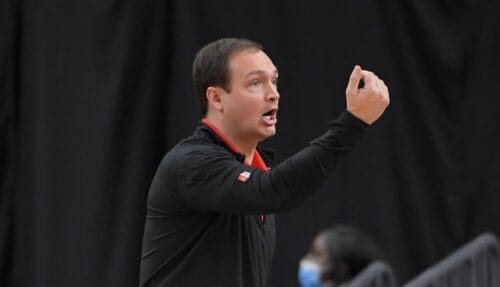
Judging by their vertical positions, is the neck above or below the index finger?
below

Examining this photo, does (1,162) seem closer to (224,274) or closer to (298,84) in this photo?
(298,84)

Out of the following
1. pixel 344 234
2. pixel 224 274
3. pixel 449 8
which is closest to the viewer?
pixel 344 234

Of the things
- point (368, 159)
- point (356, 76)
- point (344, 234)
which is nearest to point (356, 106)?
point (356, 76)

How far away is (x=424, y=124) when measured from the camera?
6133 millimetres

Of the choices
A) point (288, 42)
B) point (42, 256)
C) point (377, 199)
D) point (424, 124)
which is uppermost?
point (288, 42)

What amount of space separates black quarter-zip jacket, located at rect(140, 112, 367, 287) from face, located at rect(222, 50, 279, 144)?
87 millimetres

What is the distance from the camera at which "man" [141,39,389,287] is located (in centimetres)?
338

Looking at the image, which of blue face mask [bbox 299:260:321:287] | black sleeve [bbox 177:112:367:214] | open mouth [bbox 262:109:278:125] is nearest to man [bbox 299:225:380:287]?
blue face mask [bbox 299:260:321:287]

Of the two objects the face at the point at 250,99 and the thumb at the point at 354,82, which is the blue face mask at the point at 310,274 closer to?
the thumb at the point at 354,82

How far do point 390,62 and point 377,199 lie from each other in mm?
758

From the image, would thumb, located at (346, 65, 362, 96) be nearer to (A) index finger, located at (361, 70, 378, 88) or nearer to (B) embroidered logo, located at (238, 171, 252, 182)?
(A) index finger, located at (361, 70, 378, 88)

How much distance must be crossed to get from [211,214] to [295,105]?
2.49m

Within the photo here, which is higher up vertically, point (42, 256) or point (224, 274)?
point (224, 274)

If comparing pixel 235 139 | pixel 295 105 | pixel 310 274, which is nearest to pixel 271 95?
pixel 235 139
